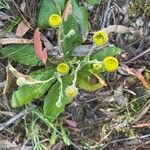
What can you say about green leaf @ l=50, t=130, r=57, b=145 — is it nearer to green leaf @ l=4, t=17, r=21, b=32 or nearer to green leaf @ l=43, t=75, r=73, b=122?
green leaf @ l=43, t=75, r=73, b=122

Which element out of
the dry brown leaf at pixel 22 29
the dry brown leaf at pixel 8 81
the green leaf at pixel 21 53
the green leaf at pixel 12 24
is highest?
the green leaf at pixel 12 24

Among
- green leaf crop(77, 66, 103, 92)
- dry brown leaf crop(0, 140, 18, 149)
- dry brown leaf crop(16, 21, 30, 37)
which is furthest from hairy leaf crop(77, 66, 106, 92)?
dry brown leaf crop(0, 140, 18, 149)

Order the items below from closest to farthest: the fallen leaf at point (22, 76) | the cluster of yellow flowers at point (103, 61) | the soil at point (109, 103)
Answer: the cluster of yellow flowers at point (103, 61) < the fallen leaf at point (22, 76) < the soil at point (109, 103)

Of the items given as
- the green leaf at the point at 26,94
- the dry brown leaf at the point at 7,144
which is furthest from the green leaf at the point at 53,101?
the dry brown leaf at the point at 7,144

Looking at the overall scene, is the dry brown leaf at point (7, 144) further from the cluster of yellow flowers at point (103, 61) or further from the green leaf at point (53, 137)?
the cluster of yellow flowers at point (103, 61)

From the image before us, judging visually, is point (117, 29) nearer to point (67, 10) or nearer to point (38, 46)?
point (67, 10)

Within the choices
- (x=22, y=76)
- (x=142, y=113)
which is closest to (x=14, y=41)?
(x=22, y=76)
